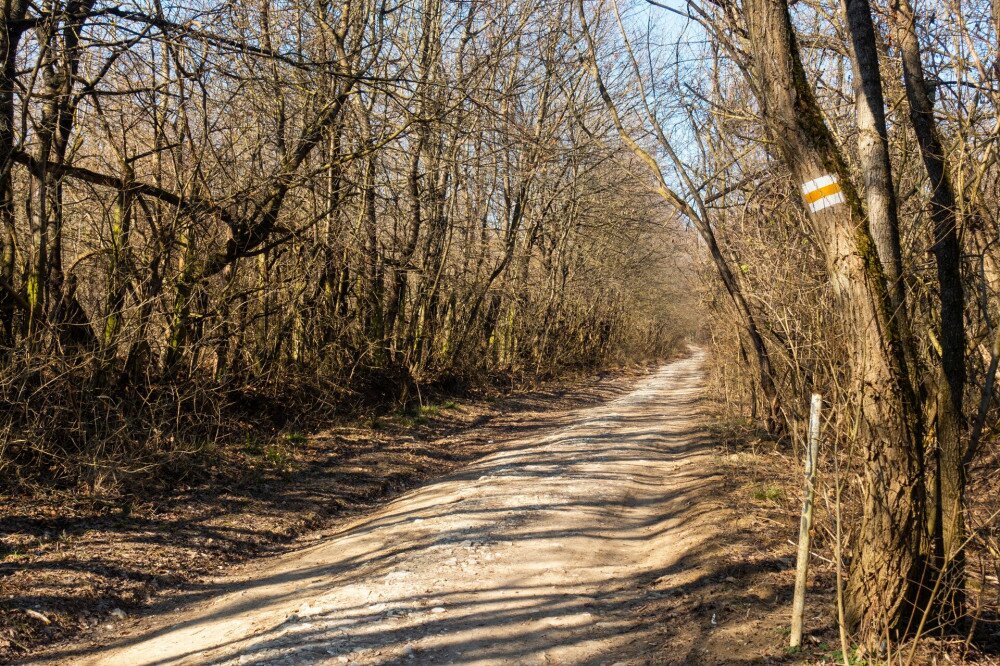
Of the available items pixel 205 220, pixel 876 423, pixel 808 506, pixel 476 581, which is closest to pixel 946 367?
pixel 876 423

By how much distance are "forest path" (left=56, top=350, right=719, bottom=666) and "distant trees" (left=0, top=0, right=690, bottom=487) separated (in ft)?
8.40

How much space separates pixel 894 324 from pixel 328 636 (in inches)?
148

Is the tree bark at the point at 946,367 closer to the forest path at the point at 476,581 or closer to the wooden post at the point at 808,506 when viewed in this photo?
the wooden post at the point at 808,506

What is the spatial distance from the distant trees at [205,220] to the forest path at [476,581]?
256 cm

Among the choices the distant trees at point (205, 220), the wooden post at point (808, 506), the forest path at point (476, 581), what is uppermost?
the distant trees at point (205, 220)

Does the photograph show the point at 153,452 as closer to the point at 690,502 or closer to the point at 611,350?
the point at 690,502

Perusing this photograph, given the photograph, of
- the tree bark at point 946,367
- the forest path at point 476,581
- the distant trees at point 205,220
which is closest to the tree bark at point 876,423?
the tree bark at point 946,367

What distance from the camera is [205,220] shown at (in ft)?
32.4

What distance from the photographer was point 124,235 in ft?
29.5

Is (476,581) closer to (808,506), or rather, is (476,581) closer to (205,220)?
(808,506)

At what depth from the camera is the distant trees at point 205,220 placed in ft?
26.0

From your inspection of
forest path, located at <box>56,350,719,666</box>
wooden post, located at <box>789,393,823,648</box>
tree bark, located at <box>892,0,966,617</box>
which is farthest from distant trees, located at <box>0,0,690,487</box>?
wooden post, located at <box>789,393,823,648</box>

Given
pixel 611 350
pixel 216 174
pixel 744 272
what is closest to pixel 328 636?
pixel 216 174

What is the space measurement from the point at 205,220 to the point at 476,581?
6.12 m
